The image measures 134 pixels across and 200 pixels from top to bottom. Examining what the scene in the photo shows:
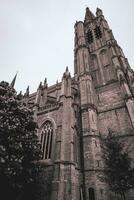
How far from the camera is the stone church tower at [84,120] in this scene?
50.7 feet

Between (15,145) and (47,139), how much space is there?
717cm

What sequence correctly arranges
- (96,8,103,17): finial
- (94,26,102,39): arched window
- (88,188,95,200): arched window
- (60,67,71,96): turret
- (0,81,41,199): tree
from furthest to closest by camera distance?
(96,8,103,17): finial < (94,26,102,39): arched window < (60,67,71,96): turret < (88,188,95,200): arched window < (0,81,41,199): tree

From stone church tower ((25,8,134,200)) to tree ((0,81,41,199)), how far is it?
2635 mm

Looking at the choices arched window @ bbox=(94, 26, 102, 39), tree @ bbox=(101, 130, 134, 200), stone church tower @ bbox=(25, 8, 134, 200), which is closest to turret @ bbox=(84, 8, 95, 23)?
arched window @ bbox=(94, 26, 102, 39)

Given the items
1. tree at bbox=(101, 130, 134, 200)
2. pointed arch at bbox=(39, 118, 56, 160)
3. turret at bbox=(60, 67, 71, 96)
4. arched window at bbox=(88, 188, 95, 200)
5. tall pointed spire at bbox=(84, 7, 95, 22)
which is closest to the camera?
tree at bbox=(101, 130, 134, 200)

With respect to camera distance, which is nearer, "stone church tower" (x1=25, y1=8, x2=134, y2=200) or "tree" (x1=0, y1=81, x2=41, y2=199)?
"tree" (x1=0, y1=81, x2=41, y2=199)

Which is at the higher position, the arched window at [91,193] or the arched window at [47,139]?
the arched window at [47,139]

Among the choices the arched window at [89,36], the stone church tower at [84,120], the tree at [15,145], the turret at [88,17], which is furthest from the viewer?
the turret at [88,17]

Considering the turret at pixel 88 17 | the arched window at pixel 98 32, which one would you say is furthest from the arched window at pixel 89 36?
the turret at pixel 88 17

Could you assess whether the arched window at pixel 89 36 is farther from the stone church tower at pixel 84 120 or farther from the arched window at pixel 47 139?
the arched window at pixel 47 139

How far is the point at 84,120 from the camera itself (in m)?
21.5

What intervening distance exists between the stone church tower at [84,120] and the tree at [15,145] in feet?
8.64

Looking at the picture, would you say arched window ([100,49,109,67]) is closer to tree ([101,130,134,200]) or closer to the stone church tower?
the stone church tower

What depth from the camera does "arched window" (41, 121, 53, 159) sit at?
17958 mm
